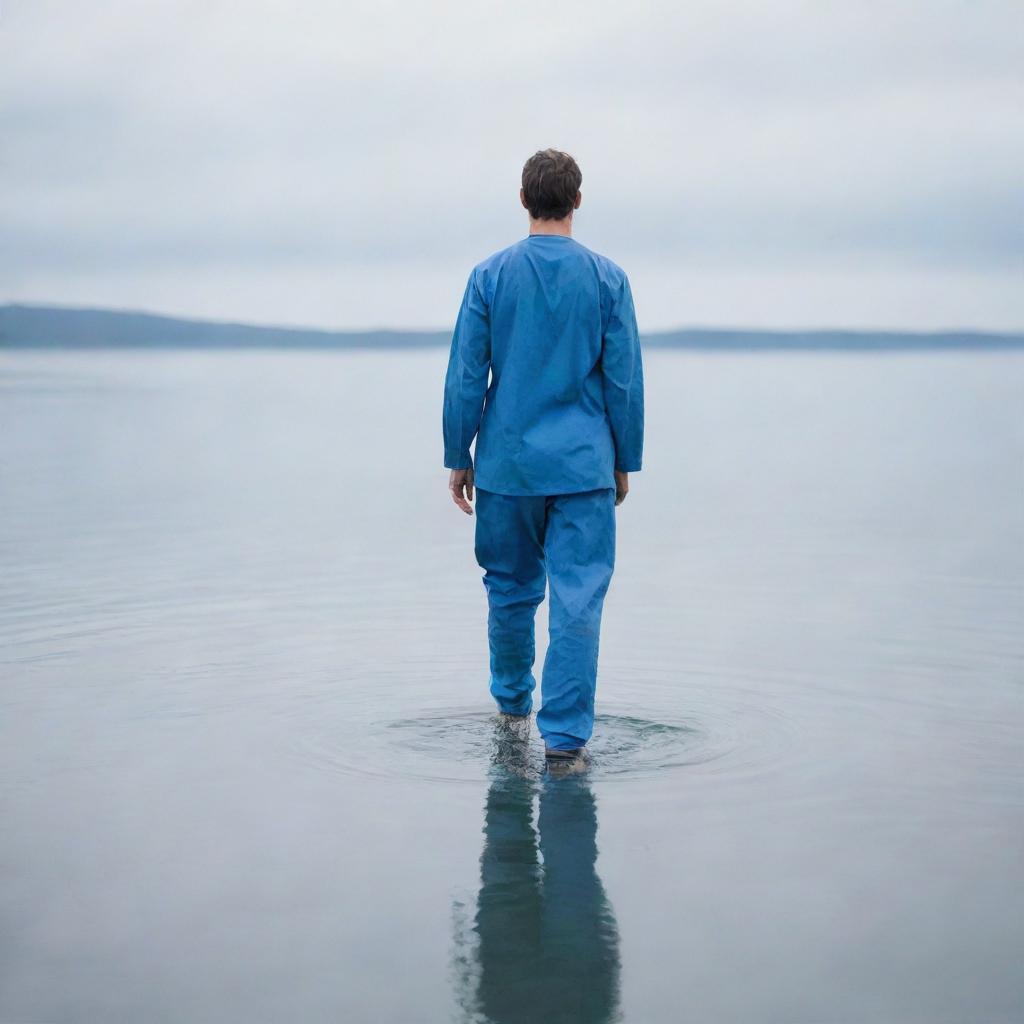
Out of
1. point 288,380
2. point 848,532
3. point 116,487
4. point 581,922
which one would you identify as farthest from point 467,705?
point 288,380

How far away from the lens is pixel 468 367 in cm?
472

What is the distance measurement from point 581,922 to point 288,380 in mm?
44348

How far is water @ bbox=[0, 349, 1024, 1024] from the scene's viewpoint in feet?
9.98

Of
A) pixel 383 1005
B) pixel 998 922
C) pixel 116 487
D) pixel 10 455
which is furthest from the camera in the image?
pixel 10 455

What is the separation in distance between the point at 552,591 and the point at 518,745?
0.51m

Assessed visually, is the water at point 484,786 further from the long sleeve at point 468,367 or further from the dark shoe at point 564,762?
the long sleeve at point 468,367

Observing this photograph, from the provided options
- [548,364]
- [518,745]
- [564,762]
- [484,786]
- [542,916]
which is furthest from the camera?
[518,745]

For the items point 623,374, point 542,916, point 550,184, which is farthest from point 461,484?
point 542,916

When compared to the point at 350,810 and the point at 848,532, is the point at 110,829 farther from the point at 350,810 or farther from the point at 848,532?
the point at 848,532

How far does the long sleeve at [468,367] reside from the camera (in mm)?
4703

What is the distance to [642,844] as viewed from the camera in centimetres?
387

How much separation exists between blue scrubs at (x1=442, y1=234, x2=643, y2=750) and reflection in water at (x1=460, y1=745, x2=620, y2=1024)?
1.45ft

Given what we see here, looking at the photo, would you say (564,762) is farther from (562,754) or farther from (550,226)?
(550,226)

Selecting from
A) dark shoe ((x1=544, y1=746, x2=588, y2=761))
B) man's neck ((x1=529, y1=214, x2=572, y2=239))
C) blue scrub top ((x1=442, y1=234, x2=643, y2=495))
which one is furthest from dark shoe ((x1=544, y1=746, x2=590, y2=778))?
man's neck ((x1=529, y1=214, x2=572, y2=239))
